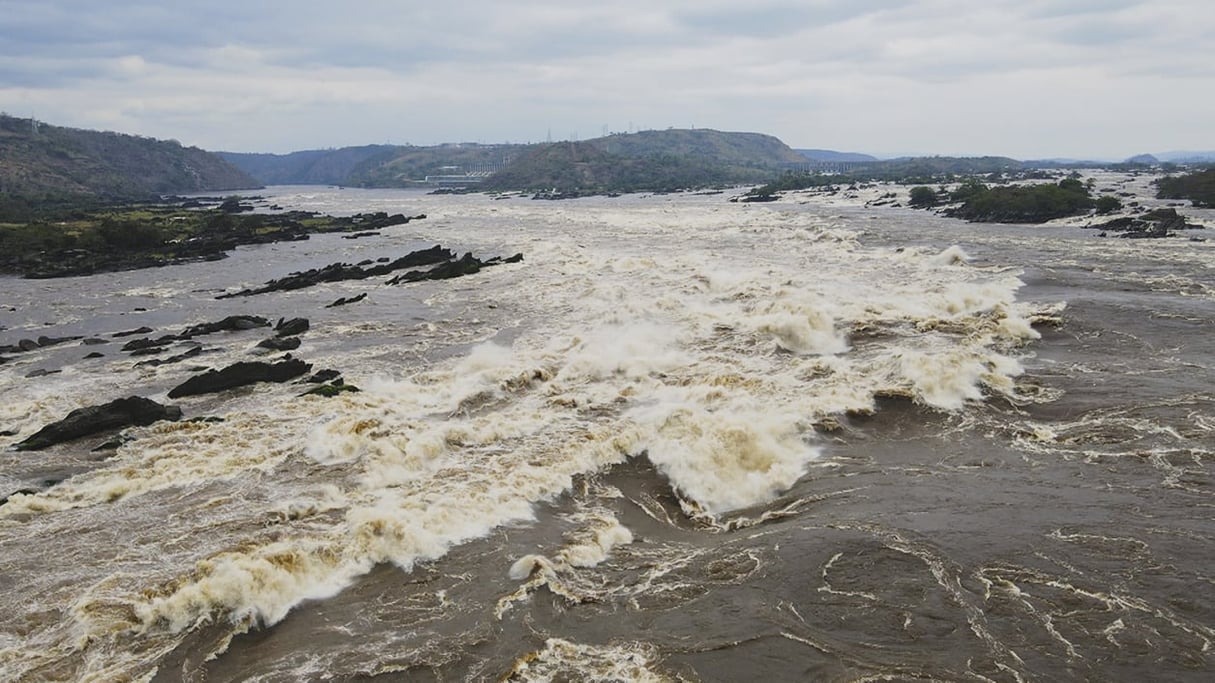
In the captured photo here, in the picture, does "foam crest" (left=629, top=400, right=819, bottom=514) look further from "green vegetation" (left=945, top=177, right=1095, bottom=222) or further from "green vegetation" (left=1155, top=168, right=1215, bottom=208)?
"green vegetation" (left=1155, top=168, right=1215, bottom=208)

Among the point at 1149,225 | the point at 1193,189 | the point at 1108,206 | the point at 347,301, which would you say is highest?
the point at 1193,189

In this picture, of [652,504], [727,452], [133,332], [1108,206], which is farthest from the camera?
[1108,206]

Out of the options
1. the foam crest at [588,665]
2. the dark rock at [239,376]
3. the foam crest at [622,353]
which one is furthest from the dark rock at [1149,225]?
the foam crest at [588,665]

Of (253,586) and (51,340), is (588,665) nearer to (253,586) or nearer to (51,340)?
(253,586)

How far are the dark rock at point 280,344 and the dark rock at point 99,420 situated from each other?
21.6 ft

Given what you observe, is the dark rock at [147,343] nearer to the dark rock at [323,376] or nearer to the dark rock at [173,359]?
the dark rock at [173,359]

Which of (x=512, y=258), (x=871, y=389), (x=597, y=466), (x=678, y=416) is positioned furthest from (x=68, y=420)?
(x=512, y=258)

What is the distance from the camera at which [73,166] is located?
506 ft

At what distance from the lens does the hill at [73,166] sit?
433ft

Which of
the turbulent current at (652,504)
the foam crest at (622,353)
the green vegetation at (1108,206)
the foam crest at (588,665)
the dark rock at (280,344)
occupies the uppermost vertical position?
the green vegetation at (1108,206)

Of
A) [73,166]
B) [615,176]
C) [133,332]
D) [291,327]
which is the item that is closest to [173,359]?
[291,327]

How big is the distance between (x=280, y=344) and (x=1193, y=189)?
3113 inches

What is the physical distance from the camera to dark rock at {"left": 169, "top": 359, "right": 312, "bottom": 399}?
18234 mm

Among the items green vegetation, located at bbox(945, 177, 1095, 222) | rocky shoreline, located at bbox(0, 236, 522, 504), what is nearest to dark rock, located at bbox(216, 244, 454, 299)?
rocky shoreline, located at bbox(0, 236, 522, 504)
